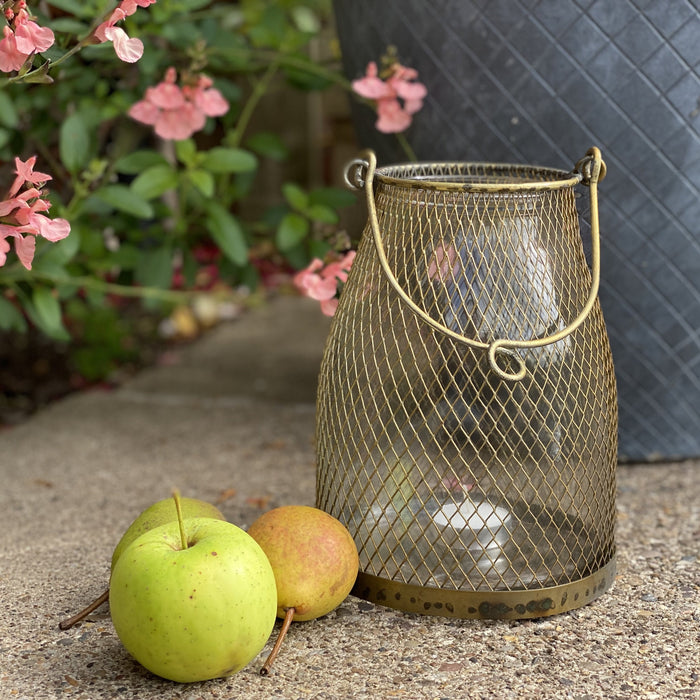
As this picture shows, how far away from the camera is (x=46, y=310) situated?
2.71 metres

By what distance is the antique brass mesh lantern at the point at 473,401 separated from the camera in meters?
1.85

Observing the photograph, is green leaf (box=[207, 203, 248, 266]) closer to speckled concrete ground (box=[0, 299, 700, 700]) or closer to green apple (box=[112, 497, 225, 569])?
speckled concrete ground (box=[0, 299, 700, 700])

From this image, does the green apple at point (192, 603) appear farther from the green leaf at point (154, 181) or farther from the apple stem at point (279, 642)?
the green leaf at point (154, 181)

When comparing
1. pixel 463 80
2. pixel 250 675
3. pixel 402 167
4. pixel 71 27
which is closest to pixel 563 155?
pixel 463 80

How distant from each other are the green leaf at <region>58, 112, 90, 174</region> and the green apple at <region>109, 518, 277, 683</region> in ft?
4.28

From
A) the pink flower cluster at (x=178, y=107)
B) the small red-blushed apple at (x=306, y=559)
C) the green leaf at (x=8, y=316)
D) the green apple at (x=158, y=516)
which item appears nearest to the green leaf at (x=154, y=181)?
the pink flower cluster at (x=178, y=107)

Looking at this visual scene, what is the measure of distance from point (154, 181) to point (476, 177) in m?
1.03

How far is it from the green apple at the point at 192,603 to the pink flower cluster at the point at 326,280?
71 cm

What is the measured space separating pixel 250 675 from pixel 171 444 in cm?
→ 141

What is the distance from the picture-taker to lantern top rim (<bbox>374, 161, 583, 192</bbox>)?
5.83 ft

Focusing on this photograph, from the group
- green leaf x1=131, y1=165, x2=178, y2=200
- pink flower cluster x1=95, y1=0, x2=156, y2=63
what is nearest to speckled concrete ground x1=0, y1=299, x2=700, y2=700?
green leaf x1=131, y1=165, x2=178, y2=200

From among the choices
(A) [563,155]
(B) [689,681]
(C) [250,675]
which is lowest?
(C) [250,675]

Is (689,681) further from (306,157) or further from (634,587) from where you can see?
(306,157)

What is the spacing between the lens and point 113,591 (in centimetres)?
160
